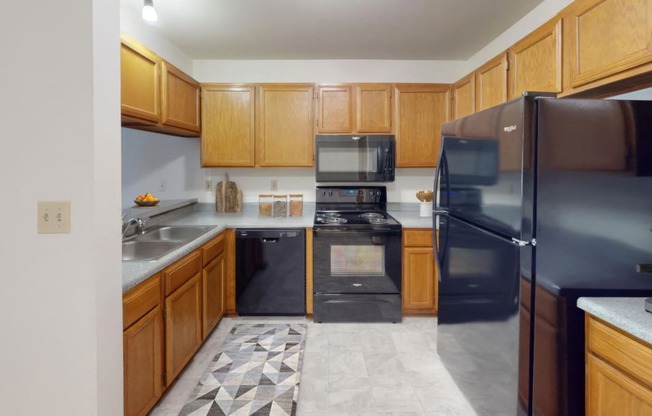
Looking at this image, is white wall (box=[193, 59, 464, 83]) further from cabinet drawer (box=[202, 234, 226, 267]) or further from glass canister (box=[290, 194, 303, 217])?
cabinet drawer (box=[202, 234, 226, 267])

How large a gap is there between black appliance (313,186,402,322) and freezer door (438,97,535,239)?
93 cm

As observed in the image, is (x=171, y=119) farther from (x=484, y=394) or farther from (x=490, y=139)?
(x=484, y=394)

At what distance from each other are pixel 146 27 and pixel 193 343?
224cm

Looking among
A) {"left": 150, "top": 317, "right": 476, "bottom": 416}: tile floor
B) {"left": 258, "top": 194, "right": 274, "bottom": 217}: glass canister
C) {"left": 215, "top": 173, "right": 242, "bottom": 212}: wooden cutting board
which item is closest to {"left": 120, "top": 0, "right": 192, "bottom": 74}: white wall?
{"left": 215, "top": 173, "right": 242, "bottom": 212}: wooden cutting board

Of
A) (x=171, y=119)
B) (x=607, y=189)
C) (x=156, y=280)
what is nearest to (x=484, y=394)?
(x=607, y=189)

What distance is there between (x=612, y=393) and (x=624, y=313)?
0.26m

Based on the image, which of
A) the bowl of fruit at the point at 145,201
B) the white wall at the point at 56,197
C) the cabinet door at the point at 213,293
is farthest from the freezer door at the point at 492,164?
the bowl of fruit at the point at 145,201

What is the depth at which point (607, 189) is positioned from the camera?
1417 mm

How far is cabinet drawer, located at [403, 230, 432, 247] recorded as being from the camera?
10.2 ft

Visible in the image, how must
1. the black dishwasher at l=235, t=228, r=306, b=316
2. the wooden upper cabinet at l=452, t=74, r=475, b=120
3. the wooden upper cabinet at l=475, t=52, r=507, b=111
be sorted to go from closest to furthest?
the wooden upper cabinet at l=475, t=52, r=507, b=111 < the wooden upper cabinet at l=452, t=74, r=475, b=120 < the black dishwasher at l=235, t=228, r=306, b=316

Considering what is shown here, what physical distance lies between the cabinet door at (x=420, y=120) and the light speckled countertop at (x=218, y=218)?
531 mm

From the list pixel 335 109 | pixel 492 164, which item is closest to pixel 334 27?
pixel 335 109

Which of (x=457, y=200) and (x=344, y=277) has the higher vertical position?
(x=457, y=200)

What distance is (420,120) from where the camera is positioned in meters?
3.40
